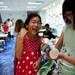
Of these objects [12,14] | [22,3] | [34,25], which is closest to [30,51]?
[34,25]

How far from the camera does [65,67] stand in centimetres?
128

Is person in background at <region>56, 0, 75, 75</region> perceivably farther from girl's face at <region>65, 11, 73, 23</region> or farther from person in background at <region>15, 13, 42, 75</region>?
person in background at <region>15, 13, 42, 75</region>

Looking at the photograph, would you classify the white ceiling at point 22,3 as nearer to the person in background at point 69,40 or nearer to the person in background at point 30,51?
the person in background at point 30,51

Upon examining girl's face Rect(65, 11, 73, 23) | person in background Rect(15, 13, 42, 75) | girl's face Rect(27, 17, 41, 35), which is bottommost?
person in background Rect(15, 13, 42, 75)

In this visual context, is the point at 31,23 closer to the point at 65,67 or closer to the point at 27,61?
the point at 27,61

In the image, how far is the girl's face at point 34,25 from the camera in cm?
155

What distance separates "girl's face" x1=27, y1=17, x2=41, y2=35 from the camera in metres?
1.55

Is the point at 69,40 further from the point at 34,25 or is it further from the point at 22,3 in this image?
the point at 22,3

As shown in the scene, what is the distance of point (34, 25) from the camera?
1.56 metres

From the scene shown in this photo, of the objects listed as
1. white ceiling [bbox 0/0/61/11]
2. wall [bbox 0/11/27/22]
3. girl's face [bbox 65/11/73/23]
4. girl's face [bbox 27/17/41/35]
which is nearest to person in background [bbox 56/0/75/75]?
girl's face [bbox 65/11/73/23]

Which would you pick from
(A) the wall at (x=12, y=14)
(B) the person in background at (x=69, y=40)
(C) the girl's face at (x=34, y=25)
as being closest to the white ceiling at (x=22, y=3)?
(A) the wall at (x=12, y=14)

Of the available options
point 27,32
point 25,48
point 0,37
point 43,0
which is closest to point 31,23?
point 27,32

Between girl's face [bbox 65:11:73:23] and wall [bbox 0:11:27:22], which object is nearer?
girl's face [bbox 65:11:73:23]

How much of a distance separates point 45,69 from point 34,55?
0.22 meters
